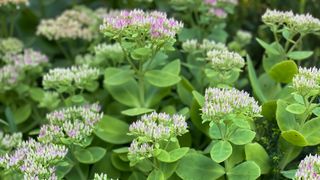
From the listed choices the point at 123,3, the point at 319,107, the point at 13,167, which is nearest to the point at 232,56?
the point at 319,107

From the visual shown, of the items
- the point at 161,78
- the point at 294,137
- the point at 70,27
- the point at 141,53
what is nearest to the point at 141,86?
the point at 161,78

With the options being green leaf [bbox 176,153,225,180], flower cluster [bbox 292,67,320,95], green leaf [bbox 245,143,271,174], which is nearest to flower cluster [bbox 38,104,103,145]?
green leaf [bbox 176,153,225,180]

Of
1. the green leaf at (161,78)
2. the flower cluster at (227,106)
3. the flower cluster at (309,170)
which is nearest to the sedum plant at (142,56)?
the green leaf at (161,78)

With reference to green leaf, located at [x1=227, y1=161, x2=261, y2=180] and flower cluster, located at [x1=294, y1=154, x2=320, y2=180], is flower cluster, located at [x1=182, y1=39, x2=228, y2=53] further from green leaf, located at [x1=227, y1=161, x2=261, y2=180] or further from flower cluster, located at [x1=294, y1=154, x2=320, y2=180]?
flower cluster, located at [x1=294, y1=154, x2=320, y2=180]

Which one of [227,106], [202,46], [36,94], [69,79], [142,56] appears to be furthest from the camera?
[36,94]

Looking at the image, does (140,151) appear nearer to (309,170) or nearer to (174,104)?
(309,170)

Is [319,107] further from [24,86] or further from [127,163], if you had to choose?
[24,86]
